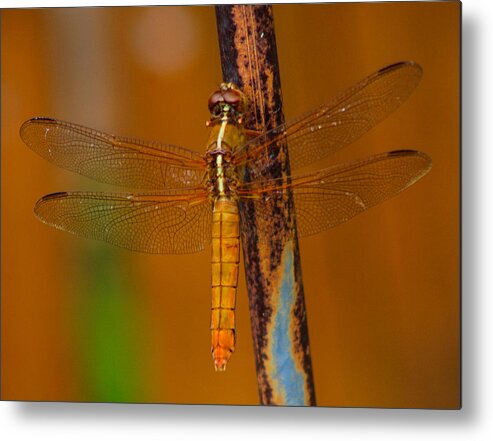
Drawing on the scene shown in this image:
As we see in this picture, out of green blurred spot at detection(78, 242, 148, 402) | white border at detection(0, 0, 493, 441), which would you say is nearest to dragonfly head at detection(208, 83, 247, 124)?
white border at detection(0, 0, 493, 441)

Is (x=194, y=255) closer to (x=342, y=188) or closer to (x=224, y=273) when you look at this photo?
(x=224, y=273)

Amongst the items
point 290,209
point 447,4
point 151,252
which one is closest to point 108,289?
point 151,252

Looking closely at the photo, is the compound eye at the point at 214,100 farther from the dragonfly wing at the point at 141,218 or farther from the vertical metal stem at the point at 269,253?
the dragonfly wing at the point at 141,218

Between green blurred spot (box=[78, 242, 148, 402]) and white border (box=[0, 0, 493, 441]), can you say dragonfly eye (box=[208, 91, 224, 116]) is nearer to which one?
white border (box=[0, 0, 493, 441])

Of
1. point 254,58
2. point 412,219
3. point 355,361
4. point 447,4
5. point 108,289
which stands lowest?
point 355,361

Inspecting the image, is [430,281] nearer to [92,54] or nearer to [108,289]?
[108,289]

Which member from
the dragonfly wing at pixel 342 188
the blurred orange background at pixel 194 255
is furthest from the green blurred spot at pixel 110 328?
the dragonfly wing at pixel 342 188

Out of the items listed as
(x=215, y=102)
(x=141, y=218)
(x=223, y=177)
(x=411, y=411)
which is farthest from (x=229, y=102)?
(x=411, y=411)
